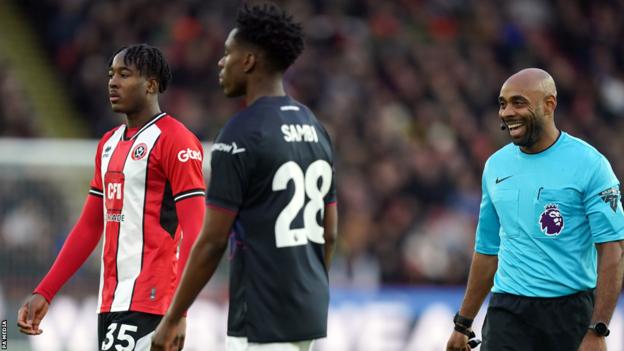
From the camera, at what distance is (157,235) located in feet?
20.3

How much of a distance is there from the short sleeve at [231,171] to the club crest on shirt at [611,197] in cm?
201

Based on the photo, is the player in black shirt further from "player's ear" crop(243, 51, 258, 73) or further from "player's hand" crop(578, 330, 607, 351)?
"player's hand" crop(578, 330, 607, 351)

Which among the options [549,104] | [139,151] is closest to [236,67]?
[139,151]

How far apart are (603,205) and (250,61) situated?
2.01m

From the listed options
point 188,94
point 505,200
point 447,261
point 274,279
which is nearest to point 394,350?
point 447,261

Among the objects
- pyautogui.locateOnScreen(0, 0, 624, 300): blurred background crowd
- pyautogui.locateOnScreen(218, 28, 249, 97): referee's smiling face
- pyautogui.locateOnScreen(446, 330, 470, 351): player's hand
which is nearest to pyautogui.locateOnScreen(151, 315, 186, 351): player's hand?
pyautogui.locateOnScreen(218, 28, 249, 97): referee's smiling face

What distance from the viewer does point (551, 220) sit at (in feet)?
20.3

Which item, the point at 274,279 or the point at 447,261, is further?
the point at 447,261

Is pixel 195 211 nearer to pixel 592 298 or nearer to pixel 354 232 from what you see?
pixel 592 298

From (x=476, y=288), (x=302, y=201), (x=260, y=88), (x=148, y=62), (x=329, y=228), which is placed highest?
(x=148, y=62)

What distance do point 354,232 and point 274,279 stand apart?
10023 millimetres

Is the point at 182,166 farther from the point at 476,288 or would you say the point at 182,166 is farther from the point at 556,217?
the point at 556,217

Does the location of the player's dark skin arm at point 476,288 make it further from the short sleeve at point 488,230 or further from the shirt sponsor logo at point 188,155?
the shirt sponsor logo at point 188,155

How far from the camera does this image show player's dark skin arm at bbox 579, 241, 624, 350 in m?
5.84
